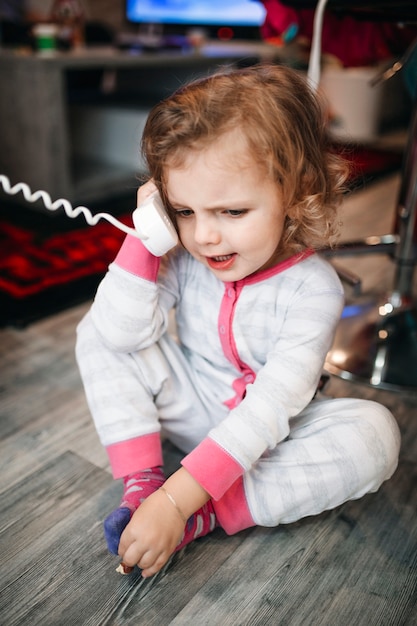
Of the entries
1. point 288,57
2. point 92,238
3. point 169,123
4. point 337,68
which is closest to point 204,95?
point 169,123

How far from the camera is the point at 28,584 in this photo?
0.60m

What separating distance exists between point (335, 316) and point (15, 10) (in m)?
2.54

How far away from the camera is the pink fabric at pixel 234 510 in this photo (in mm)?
655

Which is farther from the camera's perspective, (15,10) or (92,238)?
(15,10)

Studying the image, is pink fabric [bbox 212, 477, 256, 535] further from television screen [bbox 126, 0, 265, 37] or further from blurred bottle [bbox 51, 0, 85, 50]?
television screen [bbox 126, 0, 265, 37]

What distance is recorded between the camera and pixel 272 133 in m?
0.58

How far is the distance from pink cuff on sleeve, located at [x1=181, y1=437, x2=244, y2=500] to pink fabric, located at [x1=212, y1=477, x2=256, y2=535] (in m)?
0.06

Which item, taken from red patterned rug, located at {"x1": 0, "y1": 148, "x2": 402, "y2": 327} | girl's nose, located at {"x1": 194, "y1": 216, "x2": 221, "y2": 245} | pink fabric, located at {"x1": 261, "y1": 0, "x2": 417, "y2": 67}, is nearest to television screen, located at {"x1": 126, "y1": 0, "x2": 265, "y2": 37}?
red patterned rug, located at {"x1": 0, "y1": 148, "x2": 402, "y2": 327}

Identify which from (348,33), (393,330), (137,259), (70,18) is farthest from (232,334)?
(70,18)

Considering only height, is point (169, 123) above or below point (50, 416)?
above

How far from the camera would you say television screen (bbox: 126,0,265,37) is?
289cm

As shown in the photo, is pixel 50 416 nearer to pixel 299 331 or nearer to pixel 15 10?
pixel 299 331

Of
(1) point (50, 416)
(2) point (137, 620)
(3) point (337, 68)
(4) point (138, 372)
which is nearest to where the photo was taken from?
(2) point (137, 620)

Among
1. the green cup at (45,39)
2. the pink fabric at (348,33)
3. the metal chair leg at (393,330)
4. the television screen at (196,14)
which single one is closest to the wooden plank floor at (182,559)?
the metal chair leg at (393,330)
